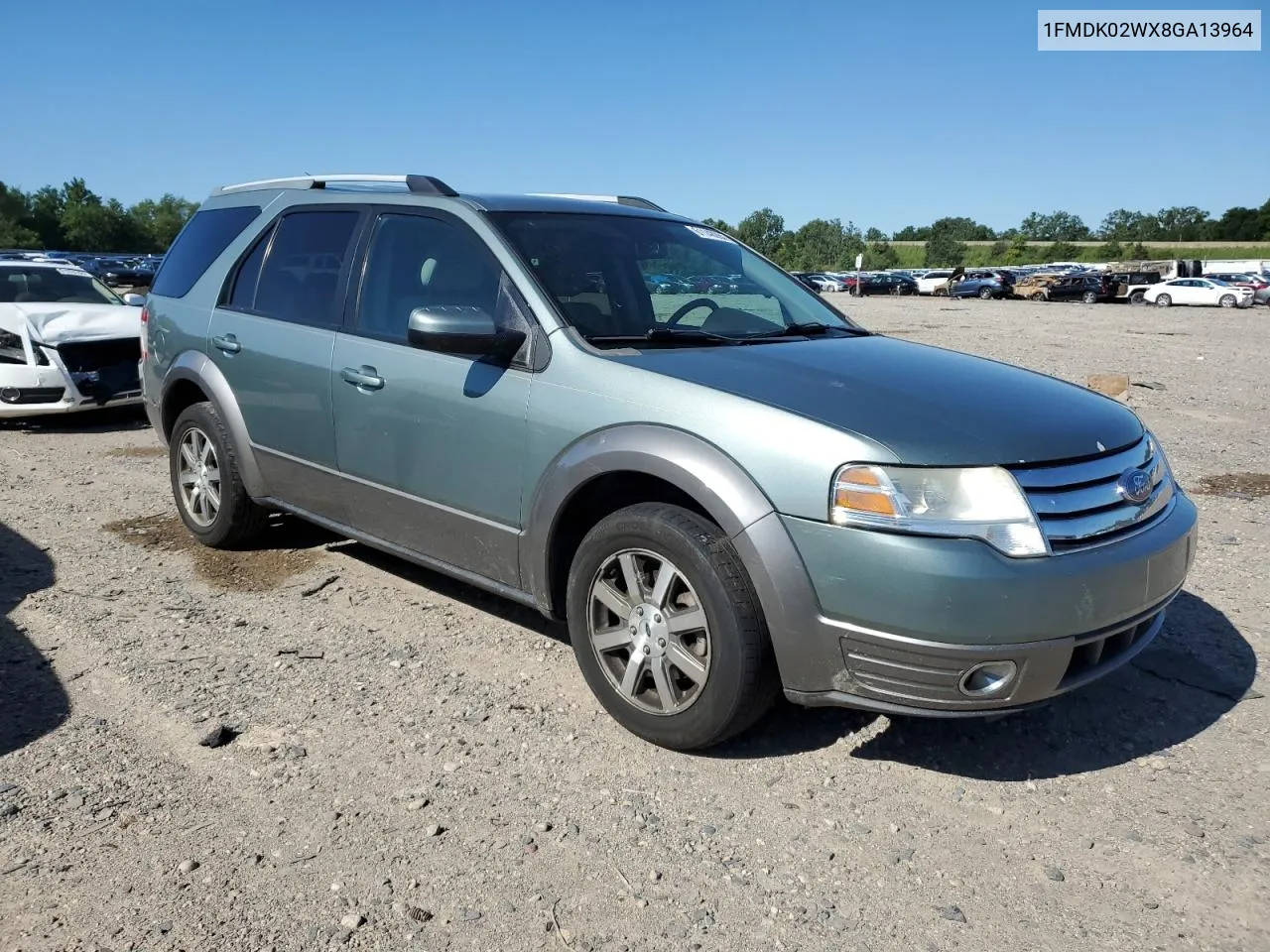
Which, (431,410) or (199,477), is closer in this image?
(431,410)

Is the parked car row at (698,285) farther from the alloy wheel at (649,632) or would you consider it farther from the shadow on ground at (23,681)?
the shadow on ground at (23,681)

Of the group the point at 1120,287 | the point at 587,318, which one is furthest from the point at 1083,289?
the point at 587,318

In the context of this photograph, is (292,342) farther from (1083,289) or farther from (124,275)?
(1083,289)

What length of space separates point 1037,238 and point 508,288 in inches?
6080

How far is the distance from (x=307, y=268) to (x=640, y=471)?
233 centimetres

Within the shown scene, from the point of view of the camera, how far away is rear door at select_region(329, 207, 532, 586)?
3699 mm

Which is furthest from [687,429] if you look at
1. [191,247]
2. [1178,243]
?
[1178,243]

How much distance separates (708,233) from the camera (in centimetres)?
480

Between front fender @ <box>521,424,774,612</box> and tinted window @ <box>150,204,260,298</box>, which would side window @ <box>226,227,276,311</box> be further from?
front fender @ <box>521,424,774,612</box>

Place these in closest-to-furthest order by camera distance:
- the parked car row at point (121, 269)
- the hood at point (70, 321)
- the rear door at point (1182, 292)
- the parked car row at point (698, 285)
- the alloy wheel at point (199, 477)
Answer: the parked car row at point (698, 285)
the alloy wheel at point (199, 477)
the hood at point (70, 321)
the parked car row at point (121, 269)
the rear door at point (1182, 292)

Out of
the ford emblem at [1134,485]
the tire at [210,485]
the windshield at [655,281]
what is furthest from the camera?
the tire at [210,485]

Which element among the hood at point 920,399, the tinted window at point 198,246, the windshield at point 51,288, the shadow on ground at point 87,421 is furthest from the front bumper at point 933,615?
the windshield at point 51,288

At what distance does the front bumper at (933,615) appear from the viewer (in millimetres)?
2746

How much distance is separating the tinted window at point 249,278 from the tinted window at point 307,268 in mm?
59
